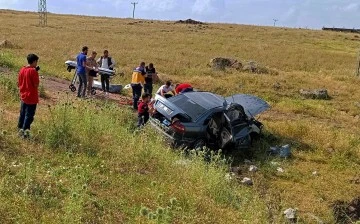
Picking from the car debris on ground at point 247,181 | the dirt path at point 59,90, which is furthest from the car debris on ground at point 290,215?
the dirt path at point 59,90

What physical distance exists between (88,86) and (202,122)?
4953 millimetres

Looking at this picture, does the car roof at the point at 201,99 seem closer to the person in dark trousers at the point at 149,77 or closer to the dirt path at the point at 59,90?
the person in dark trousers at the point at 149,77

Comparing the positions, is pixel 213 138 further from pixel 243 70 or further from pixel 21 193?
pixel 243 70

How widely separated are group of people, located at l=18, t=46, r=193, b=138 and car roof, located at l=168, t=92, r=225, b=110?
563 millimetres

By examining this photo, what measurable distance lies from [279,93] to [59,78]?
8.71 metres

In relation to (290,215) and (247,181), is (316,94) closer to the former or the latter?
(247,181)

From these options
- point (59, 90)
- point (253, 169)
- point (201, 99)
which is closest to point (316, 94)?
point (201, 99)

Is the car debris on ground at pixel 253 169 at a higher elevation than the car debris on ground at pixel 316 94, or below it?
below

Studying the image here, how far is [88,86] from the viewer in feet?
45.9

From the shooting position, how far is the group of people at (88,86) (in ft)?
26.5

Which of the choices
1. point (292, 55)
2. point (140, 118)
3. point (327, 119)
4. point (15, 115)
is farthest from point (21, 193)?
point (292, 55)

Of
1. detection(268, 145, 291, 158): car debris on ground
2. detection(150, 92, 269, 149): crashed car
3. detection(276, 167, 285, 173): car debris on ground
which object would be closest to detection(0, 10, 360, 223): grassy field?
detection(276, 167, 285, 173): car debris on ground

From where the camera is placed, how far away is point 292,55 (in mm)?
35469

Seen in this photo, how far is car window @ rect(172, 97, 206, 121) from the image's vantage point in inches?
409
